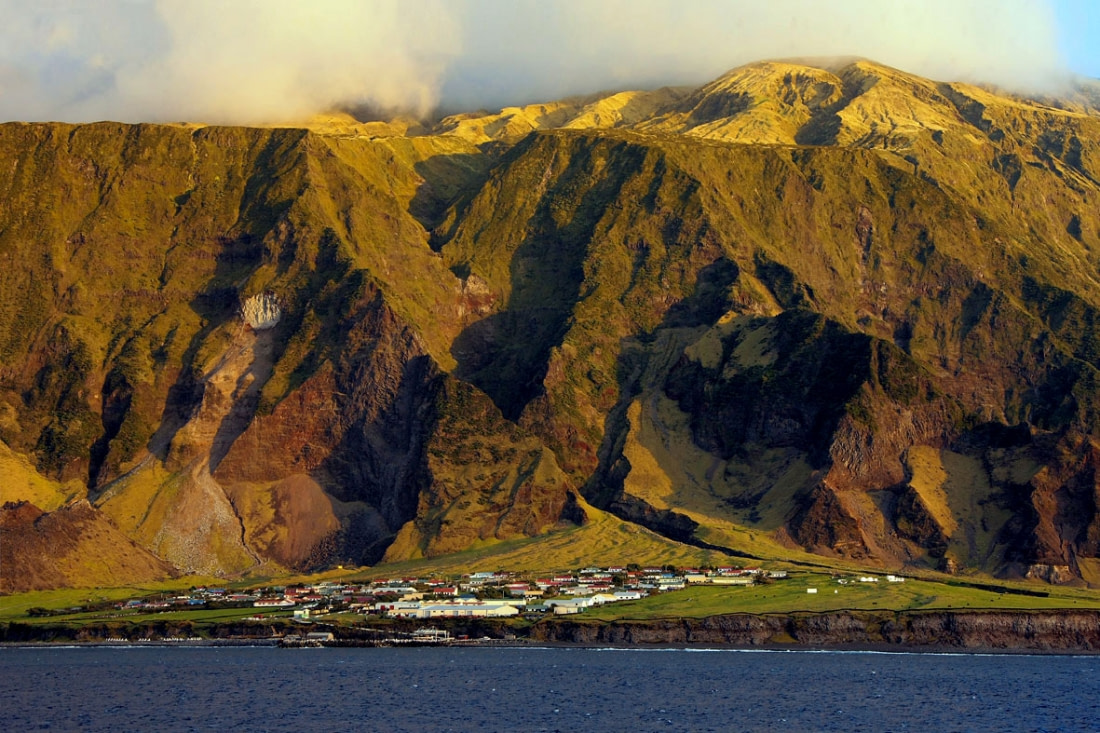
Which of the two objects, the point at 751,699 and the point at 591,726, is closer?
the point at 591,726

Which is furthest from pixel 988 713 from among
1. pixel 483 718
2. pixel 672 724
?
pixel 483 718

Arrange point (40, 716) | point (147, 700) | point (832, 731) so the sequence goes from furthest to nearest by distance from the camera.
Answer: point (147, 700)
point (40, 716)
point (832, 731)

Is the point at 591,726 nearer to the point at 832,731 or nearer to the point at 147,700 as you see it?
the point at 832,731

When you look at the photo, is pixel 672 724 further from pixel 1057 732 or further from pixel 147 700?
pixel 147 700

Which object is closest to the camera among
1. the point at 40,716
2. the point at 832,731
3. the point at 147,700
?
the point at 832,731

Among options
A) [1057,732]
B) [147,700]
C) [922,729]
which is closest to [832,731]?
[922,729]

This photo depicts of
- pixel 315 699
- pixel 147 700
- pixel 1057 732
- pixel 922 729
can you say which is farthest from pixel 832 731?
pixel 147 700

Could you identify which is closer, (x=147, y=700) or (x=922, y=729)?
(x=922, y=729)

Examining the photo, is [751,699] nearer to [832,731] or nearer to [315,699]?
[832,731]
